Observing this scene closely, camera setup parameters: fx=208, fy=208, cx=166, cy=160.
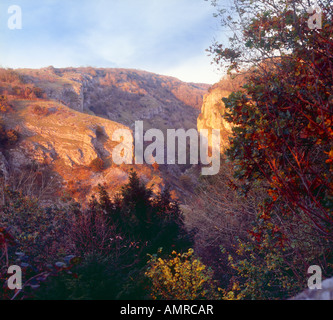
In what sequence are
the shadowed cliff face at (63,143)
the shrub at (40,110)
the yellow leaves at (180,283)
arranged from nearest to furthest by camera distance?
1. the yellow leaves at (180,283)
2. the shadowed cliff face at (63,143)
3. the shrub at (40,110)

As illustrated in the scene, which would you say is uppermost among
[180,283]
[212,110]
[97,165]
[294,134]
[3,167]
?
[212,110]

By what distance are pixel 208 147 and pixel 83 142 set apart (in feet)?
64.3

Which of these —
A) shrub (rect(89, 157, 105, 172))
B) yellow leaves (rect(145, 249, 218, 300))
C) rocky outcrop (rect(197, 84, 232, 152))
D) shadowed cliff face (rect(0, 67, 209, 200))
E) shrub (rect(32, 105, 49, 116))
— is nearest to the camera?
yellow leaves (rect(145, 249, 218, 300))

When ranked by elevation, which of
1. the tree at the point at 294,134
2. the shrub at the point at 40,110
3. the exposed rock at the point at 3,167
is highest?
the shrub at the point at 40,110

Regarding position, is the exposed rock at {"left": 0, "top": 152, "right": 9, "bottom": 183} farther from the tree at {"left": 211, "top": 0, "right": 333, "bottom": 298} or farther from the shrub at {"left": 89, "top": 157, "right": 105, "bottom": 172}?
the tree at {"left": 211, "top": 0, "right": 333, "bottom": 298}

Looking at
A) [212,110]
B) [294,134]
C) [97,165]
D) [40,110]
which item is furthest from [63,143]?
[212,110]

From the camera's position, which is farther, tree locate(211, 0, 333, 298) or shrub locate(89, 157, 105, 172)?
shrub locate(89, 157, 105, 172)

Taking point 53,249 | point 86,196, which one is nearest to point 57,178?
point 86,196

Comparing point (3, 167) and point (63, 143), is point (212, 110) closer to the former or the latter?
point (63, 143)

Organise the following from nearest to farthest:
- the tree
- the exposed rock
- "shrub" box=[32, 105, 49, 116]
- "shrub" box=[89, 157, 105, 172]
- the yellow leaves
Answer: the tree → the yellow leaves → the exposed rock → "shrub" box=[89, 157, 105, 172] → "shrub" box=[32, 105, 49, 116]

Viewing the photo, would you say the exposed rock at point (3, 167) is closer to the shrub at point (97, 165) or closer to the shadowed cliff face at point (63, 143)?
the shadowed cliff face at point (63, 143)

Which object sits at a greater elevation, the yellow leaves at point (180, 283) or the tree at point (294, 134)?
the tree at point (294, 134)

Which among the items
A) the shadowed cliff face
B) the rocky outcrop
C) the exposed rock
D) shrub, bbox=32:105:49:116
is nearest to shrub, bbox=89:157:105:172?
the shadowed cliff face

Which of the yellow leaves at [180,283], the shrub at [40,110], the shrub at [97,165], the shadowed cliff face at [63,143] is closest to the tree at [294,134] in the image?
the yellow leaves at [180,283]
